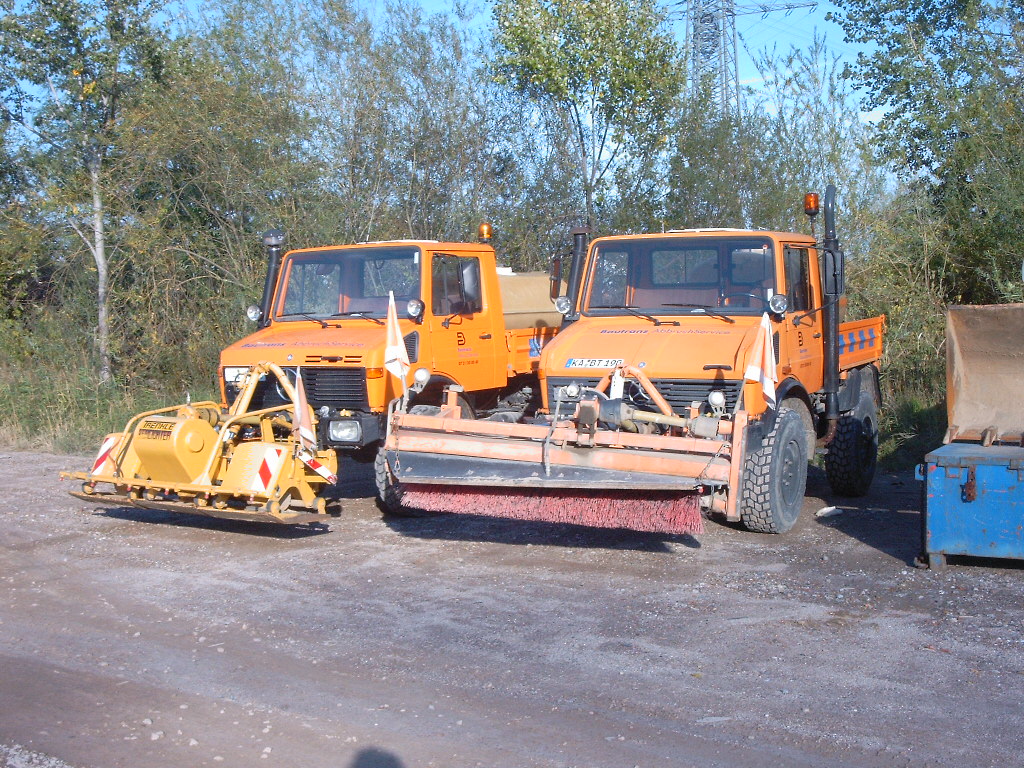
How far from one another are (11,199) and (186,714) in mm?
14425

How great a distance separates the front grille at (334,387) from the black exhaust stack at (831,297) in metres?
3.91

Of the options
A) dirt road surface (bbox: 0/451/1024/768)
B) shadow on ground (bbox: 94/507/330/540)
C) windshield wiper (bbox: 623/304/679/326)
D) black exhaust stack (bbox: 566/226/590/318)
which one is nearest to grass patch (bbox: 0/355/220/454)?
shadow on ground (bbox: 94/507/330/540)

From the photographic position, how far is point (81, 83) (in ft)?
50.5

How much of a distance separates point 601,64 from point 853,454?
9870mm

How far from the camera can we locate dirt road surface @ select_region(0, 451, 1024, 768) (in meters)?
4.42

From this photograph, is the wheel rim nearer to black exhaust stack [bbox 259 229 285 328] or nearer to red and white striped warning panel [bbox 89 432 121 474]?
black exhaust stack [bbox 259 229 285 328]

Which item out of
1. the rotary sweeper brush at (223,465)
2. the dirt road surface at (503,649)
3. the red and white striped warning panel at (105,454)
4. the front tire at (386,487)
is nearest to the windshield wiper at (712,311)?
the dirt road surface at (503,649)

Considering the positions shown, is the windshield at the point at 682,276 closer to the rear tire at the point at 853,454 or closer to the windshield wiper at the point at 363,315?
the windshield wiper at the point at 363,315

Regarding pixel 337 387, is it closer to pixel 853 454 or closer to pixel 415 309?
pixel 415 309

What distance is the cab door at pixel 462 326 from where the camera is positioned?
9.47 m

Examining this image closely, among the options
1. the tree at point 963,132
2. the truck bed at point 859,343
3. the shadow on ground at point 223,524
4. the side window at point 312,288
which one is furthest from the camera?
the tree at point 963,132

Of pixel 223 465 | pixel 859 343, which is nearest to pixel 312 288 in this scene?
pixel 223 465

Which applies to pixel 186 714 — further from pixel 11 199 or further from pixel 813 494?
pixel 11 199

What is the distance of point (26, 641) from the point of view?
590 cm
